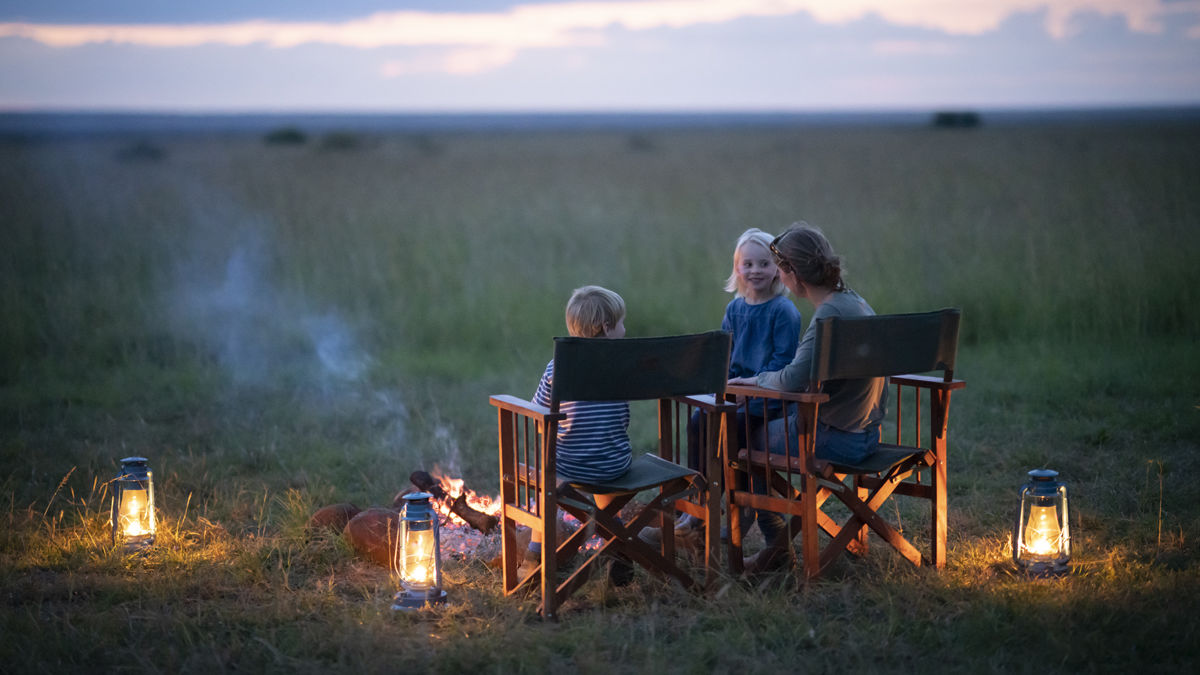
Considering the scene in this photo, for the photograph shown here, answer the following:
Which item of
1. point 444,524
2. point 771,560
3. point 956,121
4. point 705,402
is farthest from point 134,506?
point 956,121

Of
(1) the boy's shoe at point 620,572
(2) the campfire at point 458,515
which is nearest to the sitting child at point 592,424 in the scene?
(1) the boy's shoe at point 620,572

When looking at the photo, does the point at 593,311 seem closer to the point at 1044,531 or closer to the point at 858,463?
the point at 858,463

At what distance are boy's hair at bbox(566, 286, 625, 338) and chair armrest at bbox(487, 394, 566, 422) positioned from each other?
0.35 m

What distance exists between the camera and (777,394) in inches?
149

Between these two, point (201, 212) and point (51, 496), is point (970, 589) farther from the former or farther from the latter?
point (201, 212)

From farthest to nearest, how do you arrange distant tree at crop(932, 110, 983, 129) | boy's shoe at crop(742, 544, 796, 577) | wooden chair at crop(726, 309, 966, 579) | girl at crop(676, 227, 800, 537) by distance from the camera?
1. distant tree at crop(932, 110, 983, 129)
2. girl at crop(676, 227, 800, 537)
3. boy's shoe at crop(742, 544, 796, 577)
4. wooden chair at crop(726, 309, 966, 579)

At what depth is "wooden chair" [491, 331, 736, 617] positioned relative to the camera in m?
3.43

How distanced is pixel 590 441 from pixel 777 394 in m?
0.67

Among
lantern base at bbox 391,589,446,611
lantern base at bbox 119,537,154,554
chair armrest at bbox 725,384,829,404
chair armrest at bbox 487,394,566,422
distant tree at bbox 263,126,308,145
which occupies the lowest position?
Result: lantern base at bbox 391,589,446,611

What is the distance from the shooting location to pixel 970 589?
12.6 ft

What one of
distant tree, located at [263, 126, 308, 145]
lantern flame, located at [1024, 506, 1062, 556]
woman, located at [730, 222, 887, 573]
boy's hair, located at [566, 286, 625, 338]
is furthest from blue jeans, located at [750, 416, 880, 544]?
distant tree, located at [263, 126, 308, 145]

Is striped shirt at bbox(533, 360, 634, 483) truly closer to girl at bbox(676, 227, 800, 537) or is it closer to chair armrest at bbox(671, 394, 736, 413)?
chair armrest at bbox(671, 394, 736, 413)

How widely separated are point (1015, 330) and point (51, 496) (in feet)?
24.6

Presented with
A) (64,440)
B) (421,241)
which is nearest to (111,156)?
(421,241)
